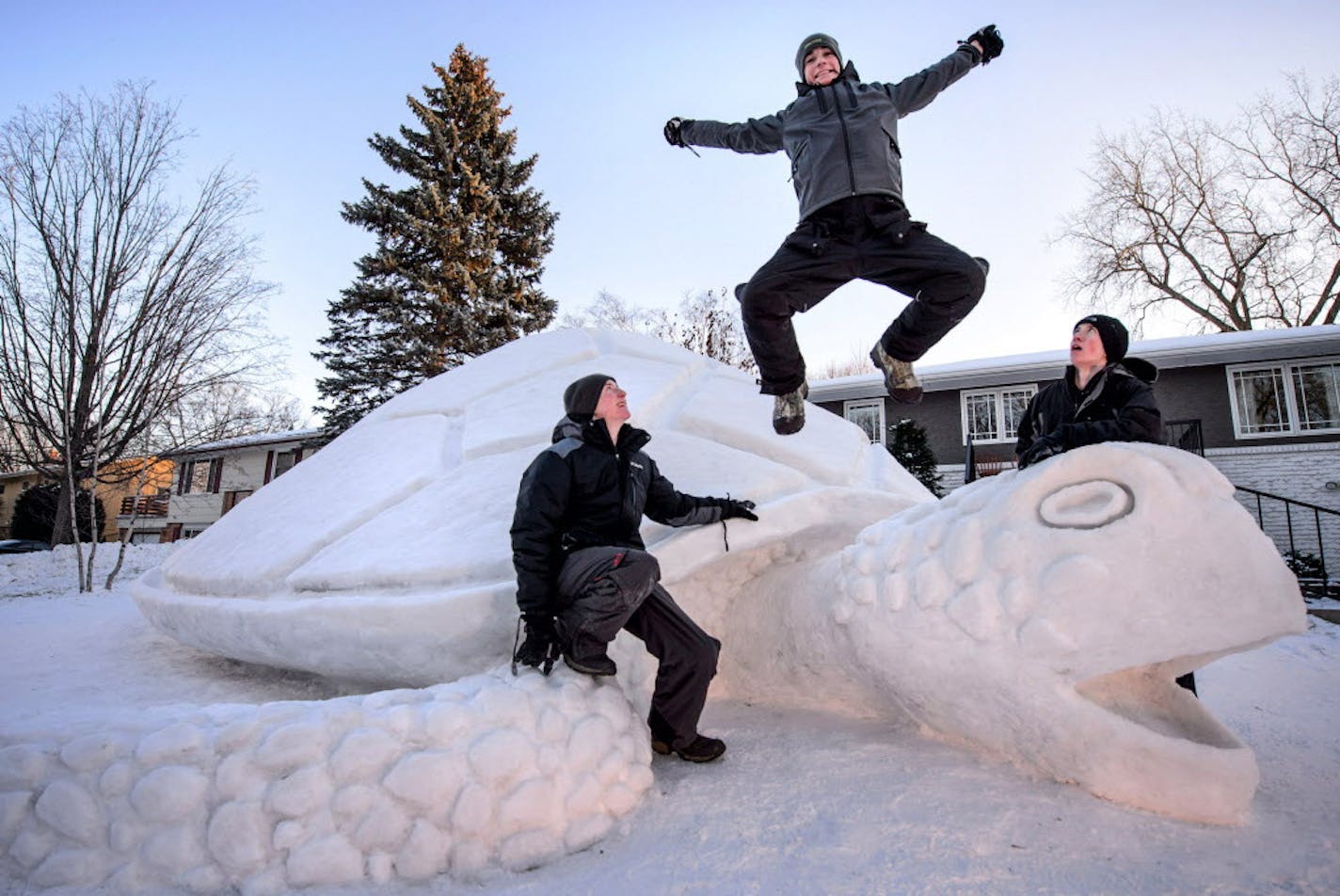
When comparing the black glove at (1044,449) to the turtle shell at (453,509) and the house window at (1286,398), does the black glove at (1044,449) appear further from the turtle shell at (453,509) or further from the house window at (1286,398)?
the house window at (1286,398)

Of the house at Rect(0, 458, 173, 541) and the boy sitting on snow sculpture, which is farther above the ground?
the house at Rect(0, 458, 173, 541)

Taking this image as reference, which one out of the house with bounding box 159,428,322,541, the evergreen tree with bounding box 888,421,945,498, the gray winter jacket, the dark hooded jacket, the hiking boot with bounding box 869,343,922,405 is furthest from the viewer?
the house with bounding box 159,428,322,541

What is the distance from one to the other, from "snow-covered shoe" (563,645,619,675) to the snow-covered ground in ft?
1.11

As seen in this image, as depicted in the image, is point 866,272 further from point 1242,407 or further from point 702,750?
point 1242,407

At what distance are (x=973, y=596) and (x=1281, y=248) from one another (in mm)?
22392

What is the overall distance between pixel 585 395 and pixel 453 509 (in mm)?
647

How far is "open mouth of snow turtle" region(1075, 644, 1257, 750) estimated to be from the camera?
68.0 inches

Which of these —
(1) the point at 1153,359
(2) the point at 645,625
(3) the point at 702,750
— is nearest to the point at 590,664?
(2) the point at 645,625

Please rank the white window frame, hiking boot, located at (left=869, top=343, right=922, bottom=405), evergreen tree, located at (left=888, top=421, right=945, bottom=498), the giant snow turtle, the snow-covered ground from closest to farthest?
the snow-covered ground < the giant snow turtle < hiking boot, located at (left=869, top=343, right=922, bottom=405) < evergreen tree, located at (left=888, top=421, right=945, bottom=498) < the white window frame

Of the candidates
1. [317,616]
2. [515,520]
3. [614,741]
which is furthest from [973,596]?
[317,616]

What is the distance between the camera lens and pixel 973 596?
5.86 ft

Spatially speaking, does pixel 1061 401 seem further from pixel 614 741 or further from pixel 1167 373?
pixel 1167 373

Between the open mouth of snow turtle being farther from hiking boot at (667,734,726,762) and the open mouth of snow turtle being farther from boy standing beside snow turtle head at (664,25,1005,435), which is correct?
boy standing beside snow turtle head at (664,25,1005,435)

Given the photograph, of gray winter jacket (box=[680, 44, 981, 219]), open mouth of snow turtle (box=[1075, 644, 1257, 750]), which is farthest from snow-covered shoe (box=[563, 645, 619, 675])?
gray winter jacket (box=[680, 44, 981, 219])
